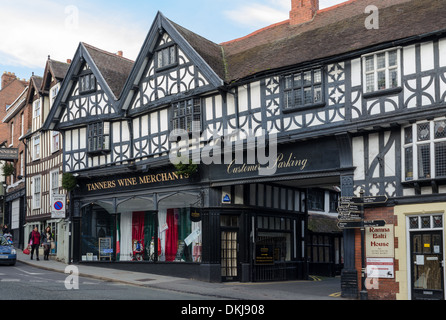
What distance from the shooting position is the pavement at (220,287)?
1672 centimetres

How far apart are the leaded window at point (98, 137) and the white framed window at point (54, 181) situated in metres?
5.07

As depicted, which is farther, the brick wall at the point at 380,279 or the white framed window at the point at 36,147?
the white framed window at the point at 36,147

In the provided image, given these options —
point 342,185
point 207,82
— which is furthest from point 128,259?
point 342,185

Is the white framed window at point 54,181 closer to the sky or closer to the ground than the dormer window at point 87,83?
closer to the ground

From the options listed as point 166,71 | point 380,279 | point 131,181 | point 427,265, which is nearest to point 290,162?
point 380,279

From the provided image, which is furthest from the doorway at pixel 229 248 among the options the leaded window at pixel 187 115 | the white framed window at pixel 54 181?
the white framed window at pixel 54 181

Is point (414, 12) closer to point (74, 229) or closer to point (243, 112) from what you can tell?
point (243, 112)

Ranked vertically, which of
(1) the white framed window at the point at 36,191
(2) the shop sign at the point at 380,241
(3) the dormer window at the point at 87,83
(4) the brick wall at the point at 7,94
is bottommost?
(2) the shop sign at the point at 380,241

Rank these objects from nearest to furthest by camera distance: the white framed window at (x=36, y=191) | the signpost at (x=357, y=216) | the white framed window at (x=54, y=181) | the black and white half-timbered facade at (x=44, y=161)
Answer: the signpost at (x=357, y=216)
the black and white half-timbered facade at (x=44, y=161)
the white framed window at (x=54, y=181)
the white framed window at (x=36, y=191)

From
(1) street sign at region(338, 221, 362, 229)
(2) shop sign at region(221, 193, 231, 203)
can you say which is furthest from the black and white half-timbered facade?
(1) street sign at region(338, 221, 362, 229)

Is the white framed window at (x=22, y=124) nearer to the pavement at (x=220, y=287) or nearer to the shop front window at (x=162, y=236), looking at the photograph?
the shop front window at (x=162, y=236)

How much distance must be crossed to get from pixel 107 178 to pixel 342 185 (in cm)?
1222

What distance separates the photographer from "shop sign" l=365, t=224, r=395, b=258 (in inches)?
623

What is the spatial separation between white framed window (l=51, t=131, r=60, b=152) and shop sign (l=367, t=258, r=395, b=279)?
19.2 meters
